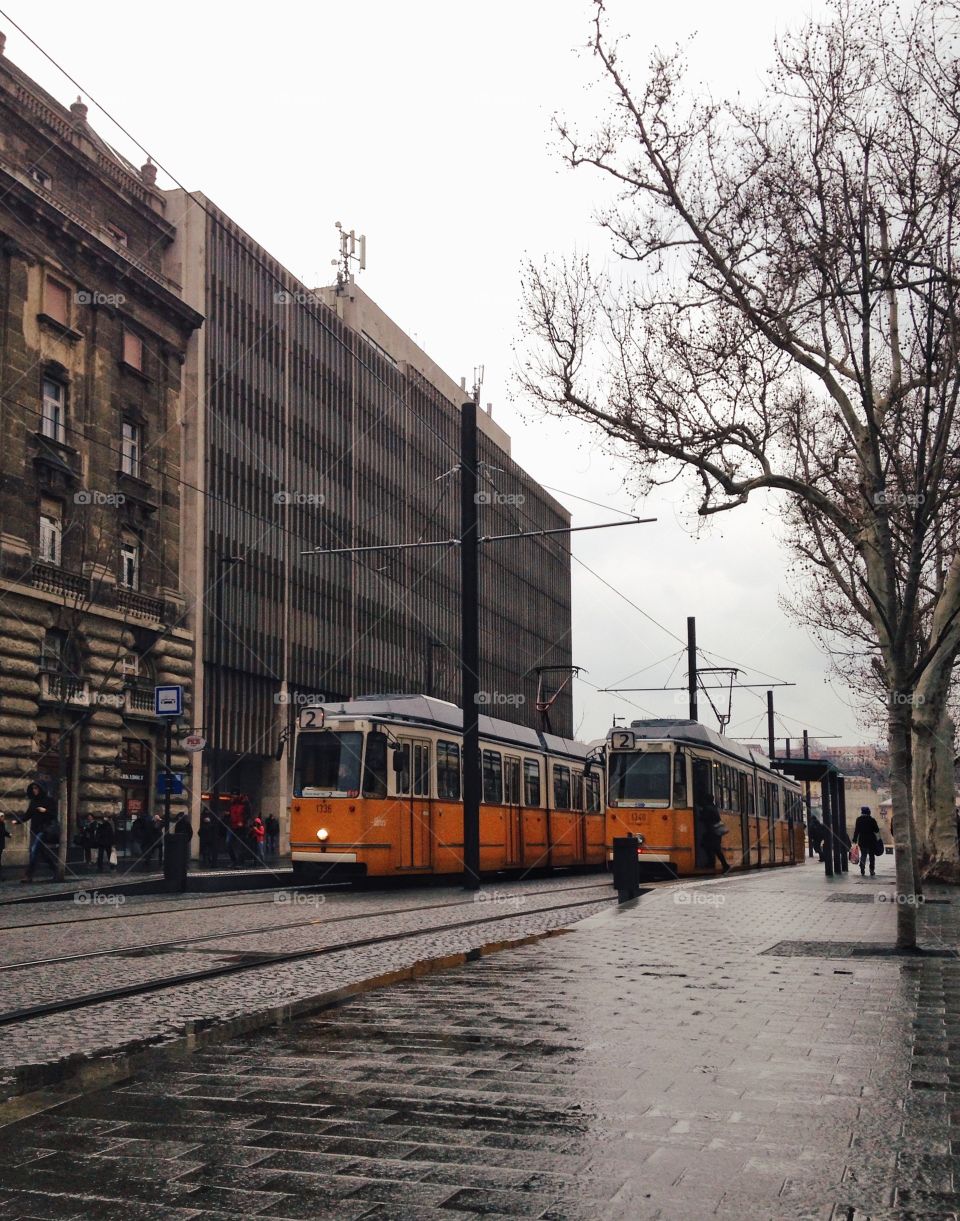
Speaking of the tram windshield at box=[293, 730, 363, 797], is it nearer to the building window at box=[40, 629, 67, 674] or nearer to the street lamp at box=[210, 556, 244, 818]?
the building window at box=[40, 629, 67, 674]

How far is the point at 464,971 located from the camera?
31.4 ft

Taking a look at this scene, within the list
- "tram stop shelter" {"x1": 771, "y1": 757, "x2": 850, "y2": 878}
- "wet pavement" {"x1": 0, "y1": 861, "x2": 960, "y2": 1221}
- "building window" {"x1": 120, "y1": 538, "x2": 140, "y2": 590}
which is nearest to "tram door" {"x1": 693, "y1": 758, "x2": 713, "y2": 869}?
"tram stop shelter" {"x1": 771, "y1": 757, "x2": 850, "y2": 878}

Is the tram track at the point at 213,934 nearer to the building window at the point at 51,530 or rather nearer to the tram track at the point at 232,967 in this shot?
the tram track at the point at 232,967

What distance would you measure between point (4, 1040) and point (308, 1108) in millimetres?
2613

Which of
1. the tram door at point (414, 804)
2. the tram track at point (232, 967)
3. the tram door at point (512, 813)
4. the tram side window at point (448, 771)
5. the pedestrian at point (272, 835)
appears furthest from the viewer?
the pedestrian at point (272, 835)

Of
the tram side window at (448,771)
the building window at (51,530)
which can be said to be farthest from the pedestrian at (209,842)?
the tram side window at (448,771)

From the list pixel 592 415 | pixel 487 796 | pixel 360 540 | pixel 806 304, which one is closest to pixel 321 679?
pixel 360 540

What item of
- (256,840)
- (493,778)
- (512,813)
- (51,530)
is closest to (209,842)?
(256,840)

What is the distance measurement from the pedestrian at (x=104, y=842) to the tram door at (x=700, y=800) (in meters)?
12.5

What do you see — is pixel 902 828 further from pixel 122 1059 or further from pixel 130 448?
pixel 130 448

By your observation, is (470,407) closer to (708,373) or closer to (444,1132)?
(708,373)

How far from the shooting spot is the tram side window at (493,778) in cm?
2520

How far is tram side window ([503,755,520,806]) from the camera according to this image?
26344 mm

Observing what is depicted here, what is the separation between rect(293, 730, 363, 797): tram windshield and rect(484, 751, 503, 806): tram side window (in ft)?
13.9
